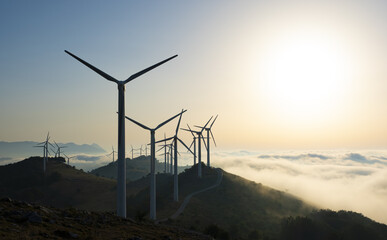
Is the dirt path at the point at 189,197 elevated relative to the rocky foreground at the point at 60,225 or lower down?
lower down

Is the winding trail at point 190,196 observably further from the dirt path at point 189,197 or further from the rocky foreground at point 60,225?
the rocky foreground at point 60,225

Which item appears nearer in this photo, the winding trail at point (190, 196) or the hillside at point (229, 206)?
the hillside at point (229, 206)

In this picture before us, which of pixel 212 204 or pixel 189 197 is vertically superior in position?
pixel 189 197

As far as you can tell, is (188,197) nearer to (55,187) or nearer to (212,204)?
Answer: (212,204)

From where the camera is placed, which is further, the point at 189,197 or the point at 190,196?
the point at 190,196

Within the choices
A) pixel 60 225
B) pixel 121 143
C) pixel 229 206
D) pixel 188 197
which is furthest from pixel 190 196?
pixel 60 225

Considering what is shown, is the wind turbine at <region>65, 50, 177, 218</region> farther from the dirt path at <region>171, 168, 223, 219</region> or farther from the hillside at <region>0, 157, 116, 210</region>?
the hillside at <region>0, 157, 116, 210</region>

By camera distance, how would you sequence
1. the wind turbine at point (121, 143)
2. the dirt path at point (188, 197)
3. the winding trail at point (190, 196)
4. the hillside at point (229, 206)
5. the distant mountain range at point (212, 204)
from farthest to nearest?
the winding trail at point (190, 196) → the dirt path at point (188, 197) → the hillside at point (229, 206) → the distant mountain range at point (212, 204) → the wind turbine at point (121, 143)

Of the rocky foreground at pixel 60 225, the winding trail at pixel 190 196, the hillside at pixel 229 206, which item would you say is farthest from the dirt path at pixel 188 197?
the rocky foreground at pixel 60 225

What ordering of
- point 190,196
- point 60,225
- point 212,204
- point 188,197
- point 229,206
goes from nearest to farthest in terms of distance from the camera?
point 60,225 < point 229,206 < point 212,204 < point 188,197 < point 190,196
